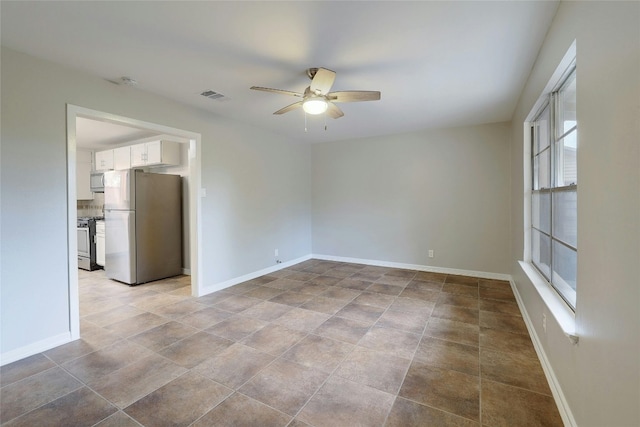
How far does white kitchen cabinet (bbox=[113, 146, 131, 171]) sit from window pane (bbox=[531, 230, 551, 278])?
5.87 meters

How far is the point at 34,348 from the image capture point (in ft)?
7.56

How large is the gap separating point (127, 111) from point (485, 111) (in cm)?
424

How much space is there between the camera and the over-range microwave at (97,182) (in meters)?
5.56

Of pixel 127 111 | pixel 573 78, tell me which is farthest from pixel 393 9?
pixel 127 111

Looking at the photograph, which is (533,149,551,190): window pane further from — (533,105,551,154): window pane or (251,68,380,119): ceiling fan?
Answer: (251,68,380,119): ceiling fan

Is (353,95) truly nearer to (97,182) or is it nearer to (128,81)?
(128,81)

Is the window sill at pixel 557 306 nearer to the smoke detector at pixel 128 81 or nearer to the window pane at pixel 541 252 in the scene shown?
the window pane at pixel 541 252

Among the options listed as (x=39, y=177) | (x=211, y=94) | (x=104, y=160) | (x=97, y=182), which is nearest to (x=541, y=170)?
(x=211, y=94)

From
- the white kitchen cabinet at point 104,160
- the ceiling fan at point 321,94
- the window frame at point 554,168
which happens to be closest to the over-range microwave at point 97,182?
the white kitchen cabinet at point 104,160

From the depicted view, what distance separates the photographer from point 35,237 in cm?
231

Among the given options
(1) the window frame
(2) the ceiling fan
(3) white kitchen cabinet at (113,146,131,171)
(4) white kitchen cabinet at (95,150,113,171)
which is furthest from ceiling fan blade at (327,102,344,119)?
(4) white kitchen cabinet at (95,150,113,171)

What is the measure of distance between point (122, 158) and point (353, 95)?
4.52m

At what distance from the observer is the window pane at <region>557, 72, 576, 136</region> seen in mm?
1823

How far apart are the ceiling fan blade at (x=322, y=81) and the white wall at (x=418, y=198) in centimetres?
293
